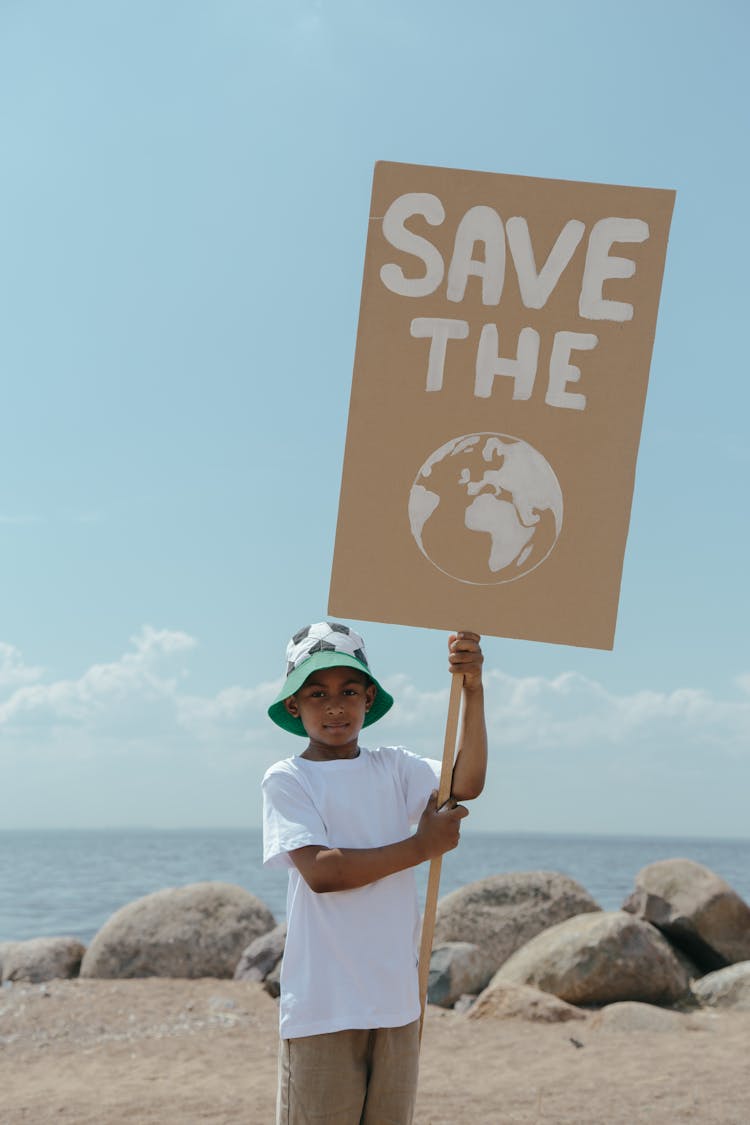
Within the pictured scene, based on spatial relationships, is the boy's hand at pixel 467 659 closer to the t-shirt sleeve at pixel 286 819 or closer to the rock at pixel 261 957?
the t-shirt sleeve at pixel 286 819

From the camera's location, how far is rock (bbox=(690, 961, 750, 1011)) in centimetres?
786

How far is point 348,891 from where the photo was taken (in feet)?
9.41

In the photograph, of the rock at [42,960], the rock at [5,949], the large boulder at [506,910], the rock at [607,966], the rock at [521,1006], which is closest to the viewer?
the rock at [521,1006]

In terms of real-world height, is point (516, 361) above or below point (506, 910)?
above

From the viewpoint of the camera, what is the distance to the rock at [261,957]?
862 centimetres

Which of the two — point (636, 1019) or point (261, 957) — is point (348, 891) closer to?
point (636, 1019)

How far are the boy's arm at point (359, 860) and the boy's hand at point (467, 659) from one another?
0.46m

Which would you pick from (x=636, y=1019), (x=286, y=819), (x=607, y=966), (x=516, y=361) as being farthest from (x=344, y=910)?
(x=607, y=966)

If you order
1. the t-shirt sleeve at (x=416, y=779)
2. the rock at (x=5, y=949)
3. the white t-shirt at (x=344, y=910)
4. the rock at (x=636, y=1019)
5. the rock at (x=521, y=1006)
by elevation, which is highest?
the t-shirt sleeve at (x=416, y=779)

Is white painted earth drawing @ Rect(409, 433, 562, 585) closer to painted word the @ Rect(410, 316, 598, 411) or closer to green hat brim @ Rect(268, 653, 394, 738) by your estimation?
painted word the @ Rect(410, 316, 598, 411)

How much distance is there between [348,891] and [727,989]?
6159mm

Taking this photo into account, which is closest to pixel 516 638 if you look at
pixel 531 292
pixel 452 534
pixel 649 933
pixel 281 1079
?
pixel 452 534

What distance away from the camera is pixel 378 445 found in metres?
3.33

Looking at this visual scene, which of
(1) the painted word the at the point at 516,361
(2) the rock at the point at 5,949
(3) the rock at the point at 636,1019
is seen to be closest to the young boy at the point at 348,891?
(1) the painted word the at the point at 516,361
